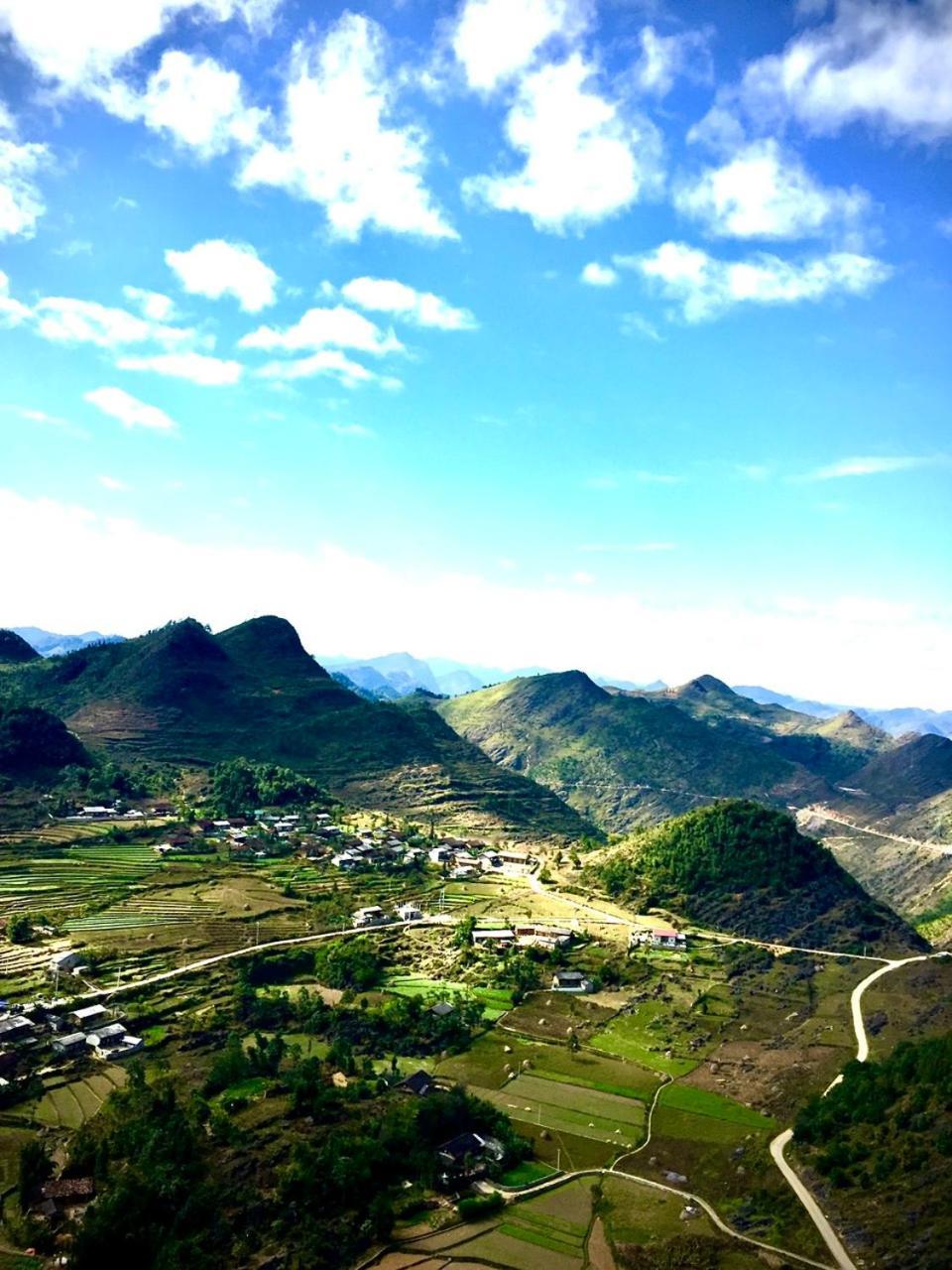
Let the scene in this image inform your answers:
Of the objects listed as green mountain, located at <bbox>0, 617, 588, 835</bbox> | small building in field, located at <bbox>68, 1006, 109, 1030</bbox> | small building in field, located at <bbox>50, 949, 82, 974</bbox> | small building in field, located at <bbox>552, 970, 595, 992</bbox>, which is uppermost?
green mountain, located at <bbox>0, 617, 588, 835</bbox>

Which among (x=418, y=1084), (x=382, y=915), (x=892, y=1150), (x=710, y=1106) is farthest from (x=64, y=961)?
(x=892, y=1150)

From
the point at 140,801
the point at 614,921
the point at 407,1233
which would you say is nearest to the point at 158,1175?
the point at 407,1233

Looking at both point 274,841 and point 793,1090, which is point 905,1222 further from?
point 274,841

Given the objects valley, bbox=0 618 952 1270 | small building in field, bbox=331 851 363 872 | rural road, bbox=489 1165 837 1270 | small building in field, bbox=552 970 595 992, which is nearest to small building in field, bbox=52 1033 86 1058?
valley, bbox=0 618 952 1270

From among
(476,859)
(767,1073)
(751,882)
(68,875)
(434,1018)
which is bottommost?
(767,1073)

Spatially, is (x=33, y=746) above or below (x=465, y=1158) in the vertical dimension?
above

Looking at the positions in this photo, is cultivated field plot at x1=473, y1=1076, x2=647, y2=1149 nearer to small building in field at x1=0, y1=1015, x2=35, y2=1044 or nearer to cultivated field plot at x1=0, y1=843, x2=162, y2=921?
small building in field at x1=0, y1=1015, x2=35, y2=1044

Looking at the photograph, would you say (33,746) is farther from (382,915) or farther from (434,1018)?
(434,1018)
